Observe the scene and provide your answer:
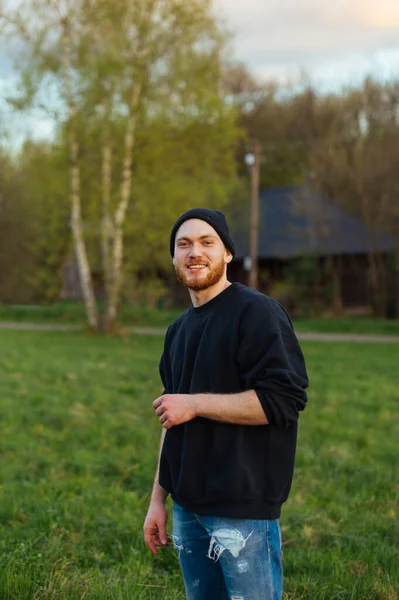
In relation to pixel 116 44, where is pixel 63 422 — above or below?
below

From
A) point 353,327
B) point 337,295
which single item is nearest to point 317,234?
Answer: point 337,295

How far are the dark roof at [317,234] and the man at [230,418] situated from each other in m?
31.6

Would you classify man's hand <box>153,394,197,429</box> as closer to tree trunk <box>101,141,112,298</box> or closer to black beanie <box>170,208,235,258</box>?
black beanie <box>170,208,235,258</box>

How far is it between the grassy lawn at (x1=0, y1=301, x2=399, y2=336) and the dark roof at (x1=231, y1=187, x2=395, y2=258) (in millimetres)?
4026

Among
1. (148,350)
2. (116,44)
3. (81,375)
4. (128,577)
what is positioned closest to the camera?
(128,577)

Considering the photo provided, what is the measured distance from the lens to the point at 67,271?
53.0 m

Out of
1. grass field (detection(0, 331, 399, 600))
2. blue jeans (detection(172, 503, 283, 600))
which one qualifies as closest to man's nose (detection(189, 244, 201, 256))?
blue jeans (detection(172, 503, 283, 600))

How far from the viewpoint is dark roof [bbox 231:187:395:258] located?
112ft

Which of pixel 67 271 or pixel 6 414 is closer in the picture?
pixel 6 414

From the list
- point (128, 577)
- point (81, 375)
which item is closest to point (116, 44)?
point (81, 375)

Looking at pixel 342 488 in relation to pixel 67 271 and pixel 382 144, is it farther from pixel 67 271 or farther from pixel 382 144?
pixel 67 271

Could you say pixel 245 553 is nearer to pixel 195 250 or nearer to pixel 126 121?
pixel 195 250

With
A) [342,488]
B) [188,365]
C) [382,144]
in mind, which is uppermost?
[382,144]

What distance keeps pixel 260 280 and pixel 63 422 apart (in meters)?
29.6
